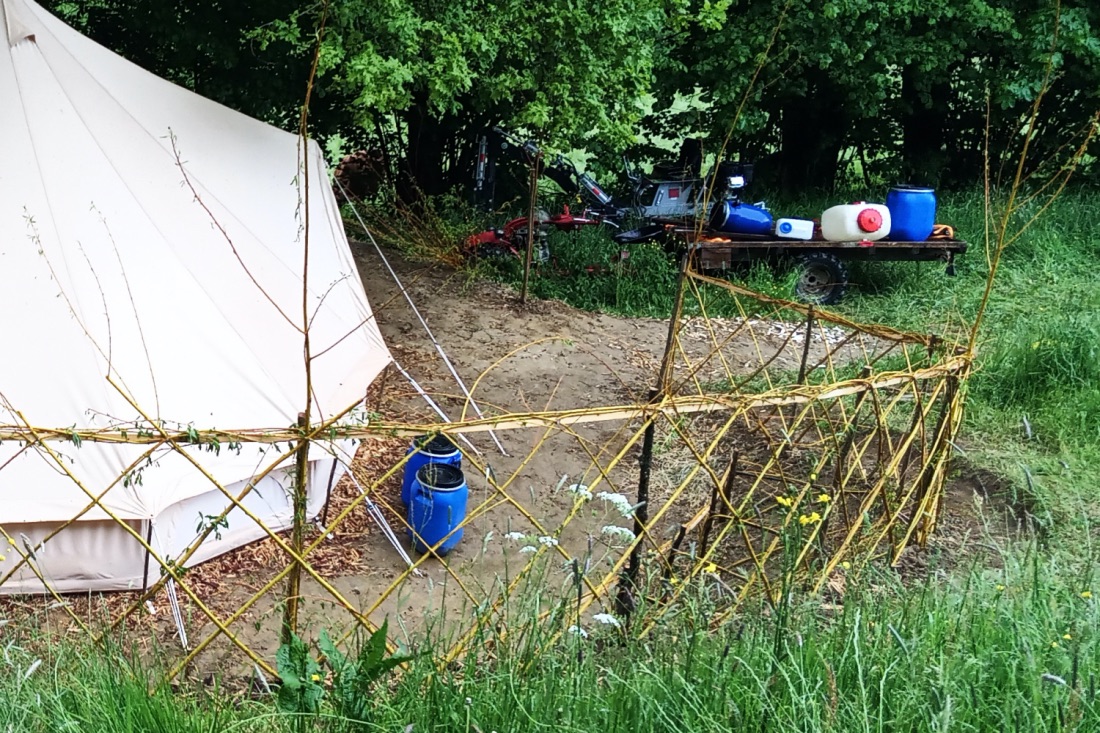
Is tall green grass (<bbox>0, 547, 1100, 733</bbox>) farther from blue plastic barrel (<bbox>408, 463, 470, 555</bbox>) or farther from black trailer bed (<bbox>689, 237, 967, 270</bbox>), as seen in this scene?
black trailer bed (<bbox>689, 237, 967, 270</bbox>)

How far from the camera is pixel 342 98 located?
9.66 m

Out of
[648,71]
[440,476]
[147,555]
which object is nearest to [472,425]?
[147,555]

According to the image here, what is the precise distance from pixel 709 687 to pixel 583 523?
10.2 ft

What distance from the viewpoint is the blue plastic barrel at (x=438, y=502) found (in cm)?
465

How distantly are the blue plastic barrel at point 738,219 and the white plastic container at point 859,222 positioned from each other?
0.65 m

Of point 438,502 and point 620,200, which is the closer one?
point 438,502

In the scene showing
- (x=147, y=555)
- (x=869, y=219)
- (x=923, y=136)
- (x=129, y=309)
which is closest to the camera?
(x=147, y=555)

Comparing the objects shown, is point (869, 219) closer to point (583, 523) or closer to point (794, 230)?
point (794, 230)

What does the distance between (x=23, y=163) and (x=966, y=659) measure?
444cm

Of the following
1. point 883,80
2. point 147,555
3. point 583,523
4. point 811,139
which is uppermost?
point 883,80

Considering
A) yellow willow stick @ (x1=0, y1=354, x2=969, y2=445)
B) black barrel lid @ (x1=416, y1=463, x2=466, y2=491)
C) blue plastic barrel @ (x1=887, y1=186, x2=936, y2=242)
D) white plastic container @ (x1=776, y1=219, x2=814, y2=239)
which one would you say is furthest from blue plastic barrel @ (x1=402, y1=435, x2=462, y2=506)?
blue plastic barrel @ (x1=887, y1=186, x2=936, y2=242)

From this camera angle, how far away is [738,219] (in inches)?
356

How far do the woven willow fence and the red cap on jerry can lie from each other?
97.5 inches

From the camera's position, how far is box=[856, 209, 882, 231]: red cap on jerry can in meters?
8.73
